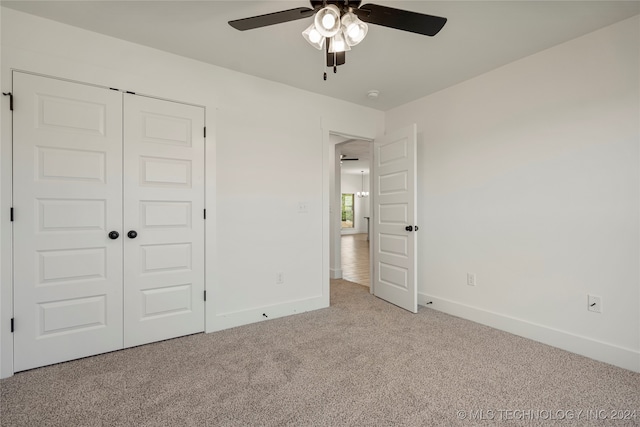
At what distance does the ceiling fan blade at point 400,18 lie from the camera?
145cm

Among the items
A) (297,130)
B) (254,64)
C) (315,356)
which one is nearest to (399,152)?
(297,130)

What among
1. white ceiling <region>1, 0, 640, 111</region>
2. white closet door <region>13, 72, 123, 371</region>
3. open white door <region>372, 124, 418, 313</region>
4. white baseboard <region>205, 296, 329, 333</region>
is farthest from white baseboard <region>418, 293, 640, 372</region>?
white closet door <region>13, 72, 123, 371</region>

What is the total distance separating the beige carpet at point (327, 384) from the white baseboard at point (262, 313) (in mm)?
126

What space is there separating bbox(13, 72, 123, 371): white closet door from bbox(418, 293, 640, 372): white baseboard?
3225 millimetres

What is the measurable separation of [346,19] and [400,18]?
28 cm

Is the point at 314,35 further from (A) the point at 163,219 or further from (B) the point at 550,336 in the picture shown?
(B) the point at 550,336

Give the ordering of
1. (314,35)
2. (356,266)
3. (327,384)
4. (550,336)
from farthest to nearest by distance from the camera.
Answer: (356,266)
(550,336)
(327,384)
(314,35)

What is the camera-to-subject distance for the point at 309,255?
3299 millimetres

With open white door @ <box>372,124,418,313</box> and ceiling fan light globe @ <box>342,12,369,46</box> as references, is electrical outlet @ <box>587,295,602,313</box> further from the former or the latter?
ceiling fan light globe @ <box>342,12,369,46</box>

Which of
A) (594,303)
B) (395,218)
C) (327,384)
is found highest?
(395,218)

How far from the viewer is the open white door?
3.16m

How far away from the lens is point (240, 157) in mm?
2854

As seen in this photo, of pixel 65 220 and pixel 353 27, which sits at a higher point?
pixel 353 27

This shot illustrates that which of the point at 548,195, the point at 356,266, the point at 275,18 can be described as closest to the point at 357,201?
the point at 356,266
